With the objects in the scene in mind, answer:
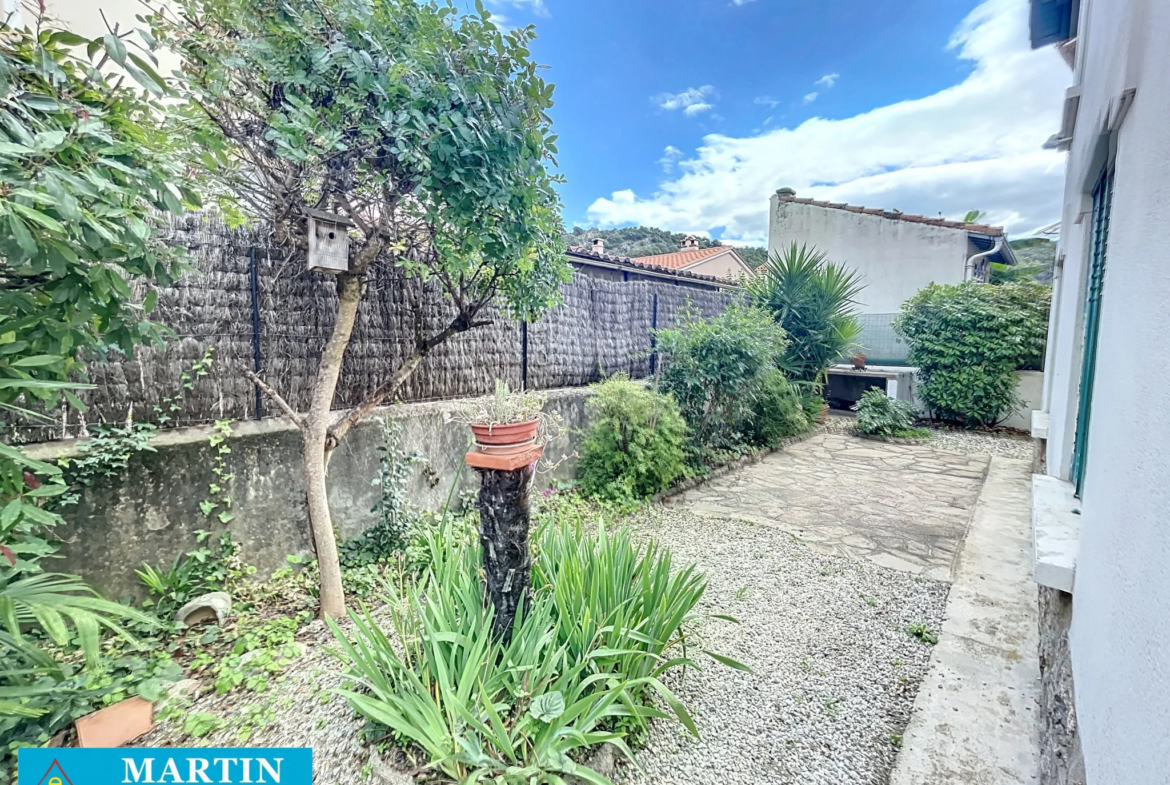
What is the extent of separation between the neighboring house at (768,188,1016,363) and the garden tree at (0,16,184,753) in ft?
40.4

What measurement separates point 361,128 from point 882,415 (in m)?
9.32

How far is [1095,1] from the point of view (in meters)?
3.19

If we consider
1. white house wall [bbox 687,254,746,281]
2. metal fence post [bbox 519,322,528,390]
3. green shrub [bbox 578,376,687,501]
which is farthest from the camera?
white house wall [bbox 687,254,746,281]

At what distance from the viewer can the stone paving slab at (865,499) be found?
421 centimetres

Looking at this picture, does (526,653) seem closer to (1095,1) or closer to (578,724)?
(578,724)

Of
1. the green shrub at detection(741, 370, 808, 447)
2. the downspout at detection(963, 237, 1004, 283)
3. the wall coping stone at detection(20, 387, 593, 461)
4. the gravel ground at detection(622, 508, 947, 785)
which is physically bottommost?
the gravel ground at detection(622, 508, 947, 785)

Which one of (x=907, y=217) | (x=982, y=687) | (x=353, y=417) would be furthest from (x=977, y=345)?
(x=353, y=417)

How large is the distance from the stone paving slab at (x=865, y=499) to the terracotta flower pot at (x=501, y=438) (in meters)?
3.21

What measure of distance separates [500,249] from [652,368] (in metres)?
5.20

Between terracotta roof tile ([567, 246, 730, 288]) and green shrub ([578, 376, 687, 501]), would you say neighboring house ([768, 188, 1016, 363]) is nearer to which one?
terracotta roof tile ([567, 246, 730, 288])

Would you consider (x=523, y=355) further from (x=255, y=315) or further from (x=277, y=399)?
(x=277, y=399)

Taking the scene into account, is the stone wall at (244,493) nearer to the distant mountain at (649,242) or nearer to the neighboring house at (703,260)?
the neighboring house at (703,260)

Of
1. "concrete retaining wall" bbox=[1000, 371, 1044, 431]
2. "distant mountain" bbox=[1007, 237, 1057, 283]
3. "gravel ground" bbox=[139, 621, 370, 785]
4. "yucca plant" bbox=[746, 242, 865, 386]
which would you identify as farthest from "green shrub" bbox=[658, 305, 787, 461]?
"distant mountain" bbox=[1007, 237, 1057, 283]

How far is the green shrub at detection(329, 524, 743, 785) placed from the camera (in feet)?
5.72
